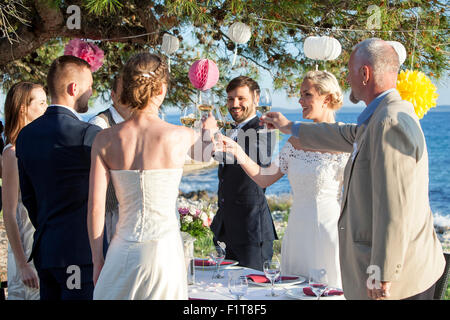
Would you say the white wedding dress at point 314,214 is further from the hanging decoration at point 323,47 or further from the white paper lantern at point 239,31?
the white paper lantern at point 239,31

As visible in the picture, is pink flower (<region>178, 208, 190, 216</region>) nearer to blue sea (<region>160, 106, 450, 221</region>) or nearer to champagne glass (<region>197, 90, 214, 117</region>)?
champagne glass (<region>197, 90, 214, 117</region>)

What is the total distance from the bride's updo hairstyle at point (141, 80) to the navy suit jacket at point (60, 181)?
1.50 feet

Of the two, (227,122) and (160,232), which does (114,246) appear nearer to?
(160,232)

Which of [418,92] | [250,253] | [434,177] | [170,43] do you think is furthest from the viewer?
[434,177]

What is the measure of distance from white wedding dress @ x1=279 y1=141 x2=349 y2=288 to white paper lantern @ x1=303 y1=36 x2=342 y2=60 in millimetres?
856

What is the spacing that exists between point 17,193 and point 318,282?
180 cm

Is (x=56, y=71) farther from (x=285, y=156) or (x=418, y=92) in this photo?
(x=418, y=92)

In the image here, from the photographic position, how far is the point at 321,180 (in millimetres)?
3139

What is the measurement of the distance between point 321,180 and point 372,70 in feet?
3.58

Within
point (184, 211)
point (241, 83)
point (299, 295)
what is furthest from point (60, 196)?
point (241, 83)

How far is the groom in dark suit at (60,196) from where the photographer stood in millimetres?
2426

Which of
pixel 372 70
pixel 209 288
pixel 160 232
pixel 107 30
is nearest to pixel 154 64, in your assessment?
pixel 160 232

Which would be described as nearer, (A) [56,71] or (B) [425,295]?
(B) [425,295]

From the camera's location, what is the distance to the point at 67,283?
241cm
